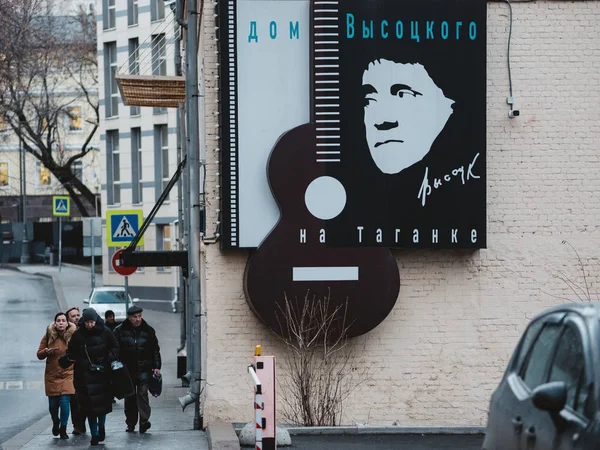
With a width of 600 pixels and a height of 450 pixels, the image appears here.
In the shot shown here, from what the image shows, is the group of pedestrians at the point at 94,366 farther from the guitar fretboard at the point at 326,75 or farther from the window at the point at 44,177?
the window at the point at 44,177

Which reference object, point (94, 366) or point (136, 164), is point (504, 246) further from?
point (136, 164)

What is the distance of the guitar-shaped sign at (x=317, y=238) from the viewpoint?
14938mm

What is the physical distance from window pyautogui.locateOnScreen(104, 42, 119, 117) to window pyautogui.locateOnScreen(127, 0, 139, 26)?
6.22 feet

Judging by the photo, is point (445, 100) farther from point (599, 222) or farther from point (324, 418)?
point (324, 418)

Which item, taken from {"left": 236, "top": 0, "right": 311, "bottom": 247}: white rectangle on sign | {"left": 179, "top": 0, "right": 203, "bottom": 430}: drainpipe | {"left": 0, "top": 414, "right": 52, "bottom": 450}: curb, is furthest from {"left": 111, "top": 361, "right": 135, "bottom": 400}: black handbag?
{"left": 236, "top": 0, "right": 311, "bottom": 247}: white rectangle on sign

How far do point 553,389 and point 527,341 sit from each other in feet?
4.82

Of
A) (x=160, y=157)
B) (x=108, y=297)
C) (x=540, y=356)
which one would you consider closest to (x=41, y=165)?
(x=160, y=157)

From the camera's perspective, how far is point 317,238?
49.4 ft

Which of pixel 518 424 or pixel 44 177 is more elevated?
pixel 44 177

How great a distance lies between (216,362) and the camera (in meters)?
15.1

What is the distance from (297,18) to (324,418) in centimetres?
518

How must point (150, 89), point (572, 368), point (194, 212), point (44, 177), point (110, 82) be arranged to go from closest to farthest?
→ point (572, 368)
point (194, 212)
point (150, 89)
point (110, 82)
point (44, 177)

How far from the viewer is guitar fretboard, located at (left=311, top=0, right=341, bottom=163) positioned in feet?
49.9

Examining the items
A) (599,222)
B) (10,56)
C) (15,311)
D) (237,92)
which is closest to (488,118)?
(599,222)
